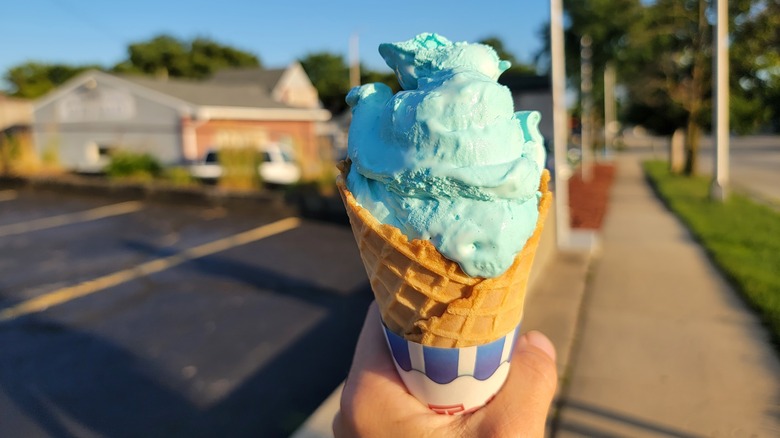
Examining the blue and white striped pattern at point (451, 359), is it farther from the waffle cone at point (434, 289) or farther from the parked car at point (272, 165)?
the parked car at point (272, 165)

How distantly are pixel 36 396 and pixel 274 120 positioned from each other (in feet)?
73.1

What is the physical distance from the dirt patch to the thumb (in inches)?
304

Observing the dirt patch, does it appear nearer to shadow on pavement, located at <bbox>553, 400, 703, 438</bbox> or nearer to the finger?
shadow on pavement, located at <bbox>553, 400, 703, 438</bbox>

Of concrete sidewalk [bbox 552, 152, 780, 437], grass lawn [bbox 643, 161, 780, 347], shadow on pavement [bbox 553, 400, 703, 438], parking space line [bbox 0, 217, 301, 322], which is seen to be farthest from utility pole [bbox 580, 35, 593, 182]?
shadow on pavement [bbox 553, 400, 703, 438]

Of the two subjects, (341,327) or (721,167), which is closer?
(341,327)

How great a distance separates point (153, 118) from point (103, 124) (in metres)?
3.01

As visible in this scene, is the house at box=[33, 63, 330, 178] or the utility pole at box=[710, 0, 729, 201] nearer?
the utility pole at box=[710, 0, 729, 201]

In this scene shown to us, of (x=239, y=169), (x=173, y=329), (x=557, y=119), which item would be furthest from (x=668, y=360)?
(x=239, y=169)

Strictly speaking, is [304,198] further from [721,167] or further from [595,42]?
[595,42]

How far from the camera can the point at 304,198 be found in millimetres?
9867

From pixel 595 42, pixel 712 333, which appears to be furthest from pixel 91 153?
pixel 595 42

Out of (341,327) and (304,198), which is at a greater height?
(304,198)

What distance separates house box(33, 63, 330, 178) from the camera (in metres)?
21.7

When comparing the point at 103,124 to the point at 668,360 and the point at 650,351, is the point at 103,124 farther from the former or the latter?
the point at 668,360
